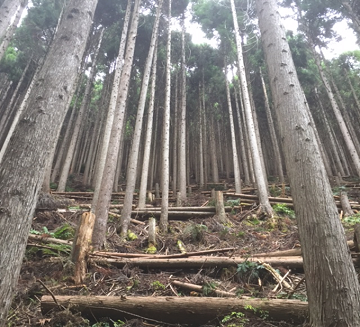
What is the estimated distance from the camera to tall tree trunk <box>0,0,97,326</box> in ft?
5.82

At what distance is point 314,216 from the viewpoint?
215cm

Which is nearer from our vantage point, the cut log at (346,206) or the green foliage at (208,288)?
the green foliage at (208,288)

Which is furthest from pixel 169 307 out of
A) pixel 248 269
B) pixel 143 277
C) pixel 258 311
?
pixel 248 269

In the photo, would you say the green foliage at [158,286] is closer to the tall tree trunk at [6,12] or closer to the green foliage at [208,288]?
the green foliage at [208,288]

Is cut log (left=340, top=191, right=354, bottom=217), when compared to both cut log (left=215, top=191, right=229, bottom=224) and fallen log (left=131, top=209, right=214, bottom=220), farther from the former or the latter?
fallen log (left=131, top=209, right=214, bottom=220)

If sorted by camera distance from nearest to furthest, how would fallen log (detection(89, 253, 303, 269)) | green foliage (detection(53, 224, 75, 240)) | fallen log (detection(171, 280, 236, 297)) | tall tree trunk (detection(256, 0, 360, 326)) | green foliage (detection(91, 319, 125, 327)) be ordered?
tall tree trunk (detection(256, 0, 360, 326)) → green foliage (detection(91, 319, 125, 327)) → fallen log (detection(171, 280, 236, 297)) → fallen log (detection(89, 253, 303, 269)) → green foliage (detection(53, 224, 75, 240))

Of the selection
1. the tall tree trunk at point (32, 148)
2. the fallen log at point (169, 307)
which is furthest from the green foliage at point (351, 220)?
the tall tree trunk at point (32, 148)

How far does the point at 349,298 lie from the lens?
186cm

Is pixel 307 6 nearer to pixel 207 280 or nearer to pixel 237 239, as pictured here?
pixel 237 239

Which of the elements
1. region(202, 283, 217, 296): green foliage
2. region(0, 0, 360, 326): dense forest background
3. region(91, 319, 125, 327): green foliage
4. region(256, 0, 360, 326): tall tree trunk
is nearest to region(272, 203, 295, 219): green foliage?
region(0, 0, 360, 326): dense forest background

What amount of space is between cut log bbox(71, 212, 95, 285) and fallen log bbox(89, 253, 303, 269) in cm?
25

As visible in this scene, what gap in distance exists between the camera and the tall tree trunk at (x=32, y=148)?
5.82ft

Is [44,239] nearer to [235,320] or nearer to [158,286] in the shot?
[158,286]

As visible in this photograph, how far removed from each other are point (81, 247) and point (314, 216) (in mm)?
3440
